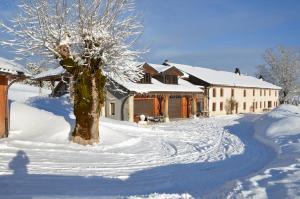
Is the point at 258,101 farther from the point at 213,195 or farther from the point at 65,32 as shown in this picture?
the point at 213,195

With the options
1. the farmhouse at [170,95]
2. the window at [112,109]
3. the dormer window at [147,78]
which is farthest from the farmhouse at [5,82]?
the dormer window at [147,78]

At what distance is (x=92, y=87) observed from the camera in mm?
16594

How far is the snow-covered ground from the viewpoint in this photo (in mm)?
8406

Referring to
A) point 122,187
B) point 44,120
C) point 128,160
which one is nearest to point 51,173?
point 122,187

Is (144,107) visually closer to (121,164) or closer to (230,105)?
(230,105)

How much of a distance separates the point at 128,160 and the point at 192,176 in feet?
10.4

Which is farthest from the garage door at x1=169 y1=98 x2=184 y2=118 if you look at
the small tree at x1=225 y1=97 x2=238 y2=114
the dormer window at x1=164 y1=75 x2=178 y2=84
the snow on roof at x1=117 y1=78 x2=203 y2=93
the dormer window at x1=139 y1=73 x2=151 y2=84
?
the small tree at x1=225 y1=97 x2=238 y2=114

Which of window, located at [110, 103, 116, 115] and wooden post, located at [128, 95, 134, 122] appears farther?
window, located at [110, 103, 116, 115]

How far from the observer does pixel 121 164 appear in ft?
41.3

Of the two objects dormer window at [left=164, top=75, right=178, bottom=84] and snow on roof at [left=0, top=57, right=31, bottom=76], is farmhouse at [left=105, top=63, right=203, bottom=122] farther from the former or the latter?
snow on roof at [left=0, top=57, right=31, bottom=76]

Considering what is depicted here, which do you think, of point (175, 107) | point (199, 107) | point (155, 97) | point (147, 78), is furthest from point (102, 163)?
point (199, 107)

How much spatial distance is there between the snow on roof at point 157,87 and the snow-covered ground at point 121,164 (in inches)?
486

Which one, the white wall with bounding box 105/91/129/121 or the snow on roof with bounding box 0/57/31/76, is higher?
the snow on roof with bounding box 0/57/31/76

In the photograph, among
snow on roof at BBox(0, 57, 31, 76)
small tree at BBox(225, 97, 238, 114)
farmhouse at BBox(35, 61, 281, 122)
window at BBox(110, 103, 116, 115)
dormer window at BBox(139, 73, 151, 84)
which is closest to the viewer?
snow on roof at BBox(0, 57, 31, 76)
